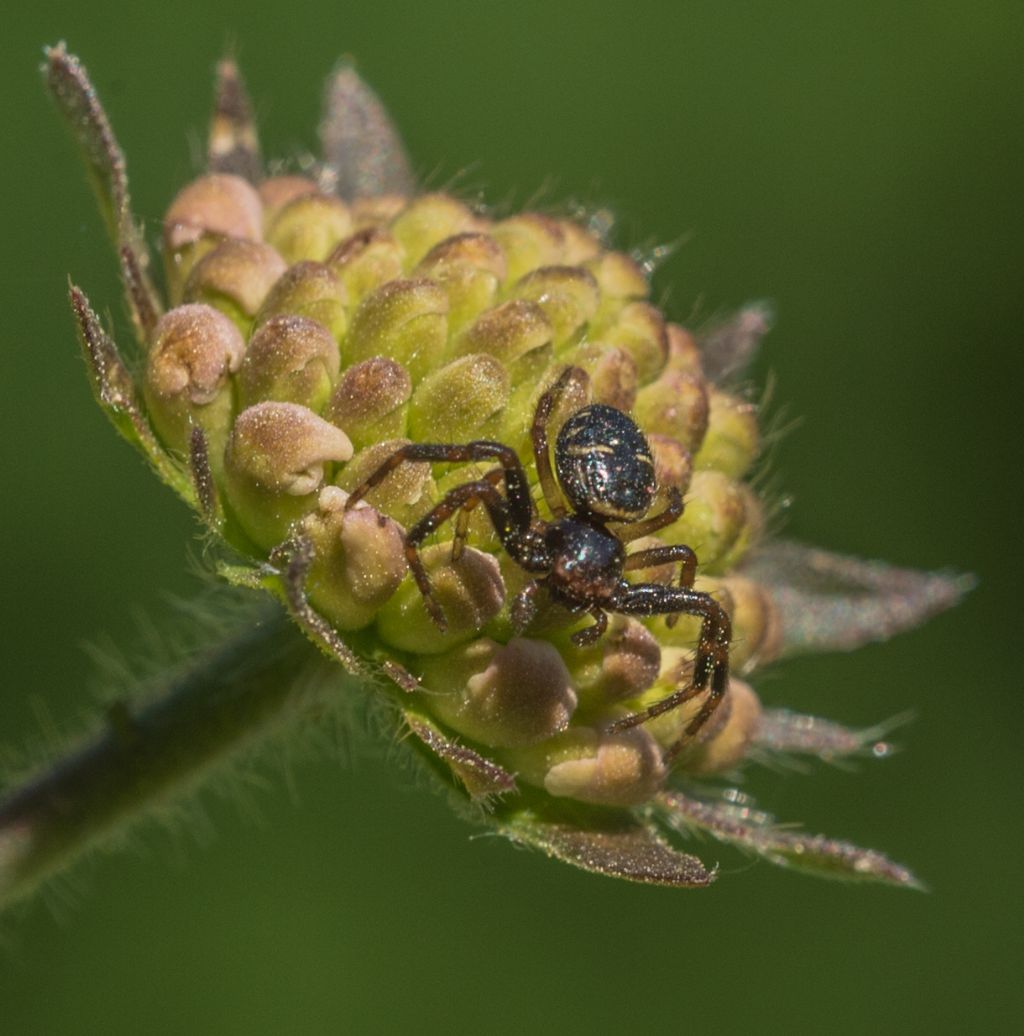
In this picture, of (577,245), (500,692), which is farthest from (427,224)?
(500,692)

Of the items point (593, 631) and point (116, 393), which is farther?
point (593, 631)

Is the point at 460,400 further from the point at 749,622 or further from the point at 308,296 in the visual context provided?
the point at 749,622

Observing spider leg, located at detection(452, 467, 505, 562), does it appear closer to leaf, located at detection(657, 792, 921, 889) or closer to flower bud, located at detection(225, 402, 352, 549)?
flower bud, located at detection(225, 402, 352, 549)

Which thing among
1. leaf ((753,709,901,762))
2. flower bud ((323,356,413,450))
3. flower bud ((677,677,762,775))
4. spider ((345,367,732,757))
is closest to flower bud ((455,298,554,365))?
spider ((345,367,732,757))

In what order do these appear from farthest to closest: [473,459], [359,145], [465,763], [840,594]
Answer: [359,145]
[840,594]
[473,459]
[465,763]

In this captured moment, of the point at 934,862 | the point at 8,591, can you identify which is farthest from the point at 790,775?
the point at 8,591

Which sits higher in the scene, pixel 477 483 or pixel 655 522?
pixel 477 483

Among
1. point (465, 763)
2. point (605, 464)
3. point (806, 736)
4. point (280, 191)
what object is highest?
point (280, 191)

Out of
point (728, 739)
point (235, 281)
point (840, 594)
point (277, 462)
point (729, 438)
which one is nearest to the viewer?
point (277, 462)
